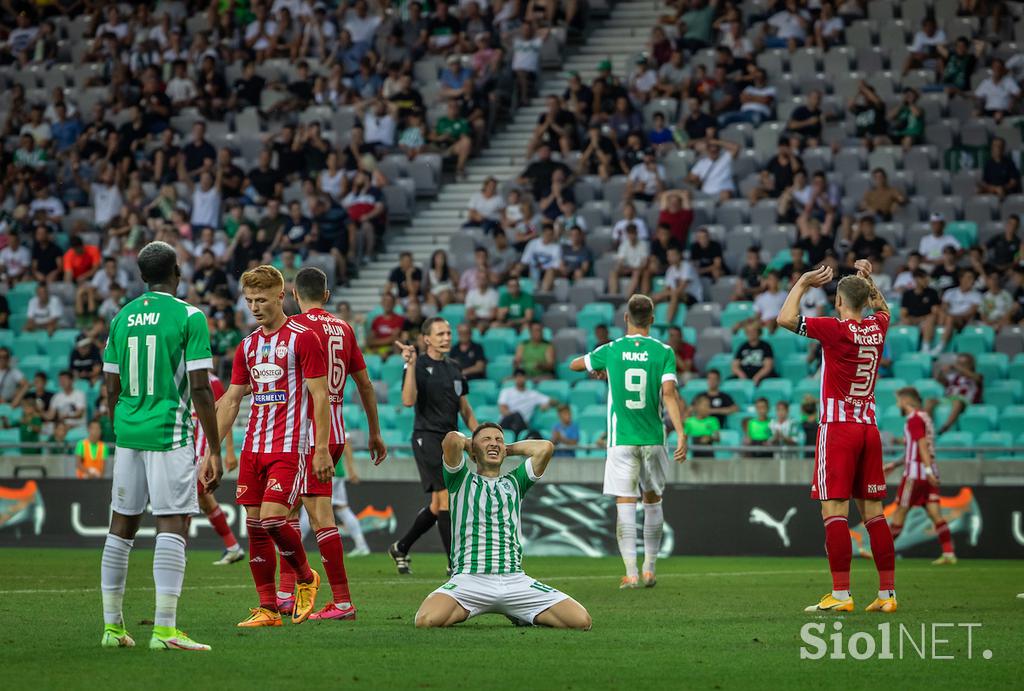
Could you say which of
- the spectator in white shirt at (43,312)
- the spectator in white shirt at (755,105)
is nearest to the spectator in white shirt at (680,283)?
the spectator in white shirt at (755,105)

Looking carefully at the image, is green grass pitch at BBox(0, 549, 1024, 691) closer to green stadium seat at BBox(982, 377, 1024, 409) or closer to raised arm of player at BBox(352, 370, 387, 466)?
raised arm of player at BBox(352, 370, 387, 466)

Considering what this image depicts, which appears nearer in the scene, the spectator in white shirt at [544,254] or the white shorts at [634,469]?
the white shorts at [634,469]

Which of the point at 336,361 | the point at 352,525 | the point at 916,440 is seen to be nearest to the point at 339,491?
the point at 352,525

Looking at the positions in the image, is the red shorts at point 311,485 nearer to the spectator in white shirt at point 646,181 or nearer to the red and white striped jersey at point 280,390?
the red and white striped jersey at point 280,390

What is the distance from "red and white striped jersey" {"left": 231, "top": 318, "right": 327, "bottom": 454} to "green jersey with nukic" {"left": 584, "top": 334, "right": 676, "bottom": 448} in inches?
169

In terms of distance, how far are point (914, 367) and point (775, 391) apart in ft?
6.11

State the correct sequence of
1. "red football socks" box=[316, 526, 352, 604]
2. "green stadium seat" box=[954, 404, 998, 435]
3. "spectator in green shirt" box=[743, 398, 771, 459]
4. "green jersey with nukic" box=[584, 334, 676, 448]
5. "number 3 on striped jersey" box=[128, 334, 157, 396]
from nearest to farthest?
1. "number 3 on striped jersey" box=[128, 334, 157, 396]
2. "red football socks" box=[316, 526, 352, 604]
3. "green jersey with nukic" box=[584, 334, 676, 448]
4. "spectator in green shirt" box=[743, 398, 771, 459]
5. "green stadium seat" box=[954, 404, 998, 435]

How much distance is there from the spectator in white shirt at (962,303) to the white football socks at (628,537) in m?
8.73

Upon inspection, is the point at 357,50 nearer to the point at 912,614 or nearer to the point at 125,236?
the point at 125,236

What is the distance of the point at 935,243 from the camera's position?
22062 millimetres

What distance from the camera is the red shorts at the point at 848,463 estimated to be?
10.4 meters

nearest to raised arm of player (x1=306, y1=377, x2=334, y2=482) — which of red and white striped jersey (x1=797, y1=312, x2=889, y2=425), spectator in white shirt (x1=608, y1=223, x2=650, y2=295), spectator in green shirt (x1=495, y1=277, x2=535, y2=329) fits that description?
red and white striped jersey (x1=797, y1=312, x2=889, y2=425)

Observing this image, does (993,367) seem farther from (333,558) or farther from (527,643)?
(527,643)

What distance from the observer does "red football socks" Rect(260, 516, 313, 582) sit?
9375 millimetres
